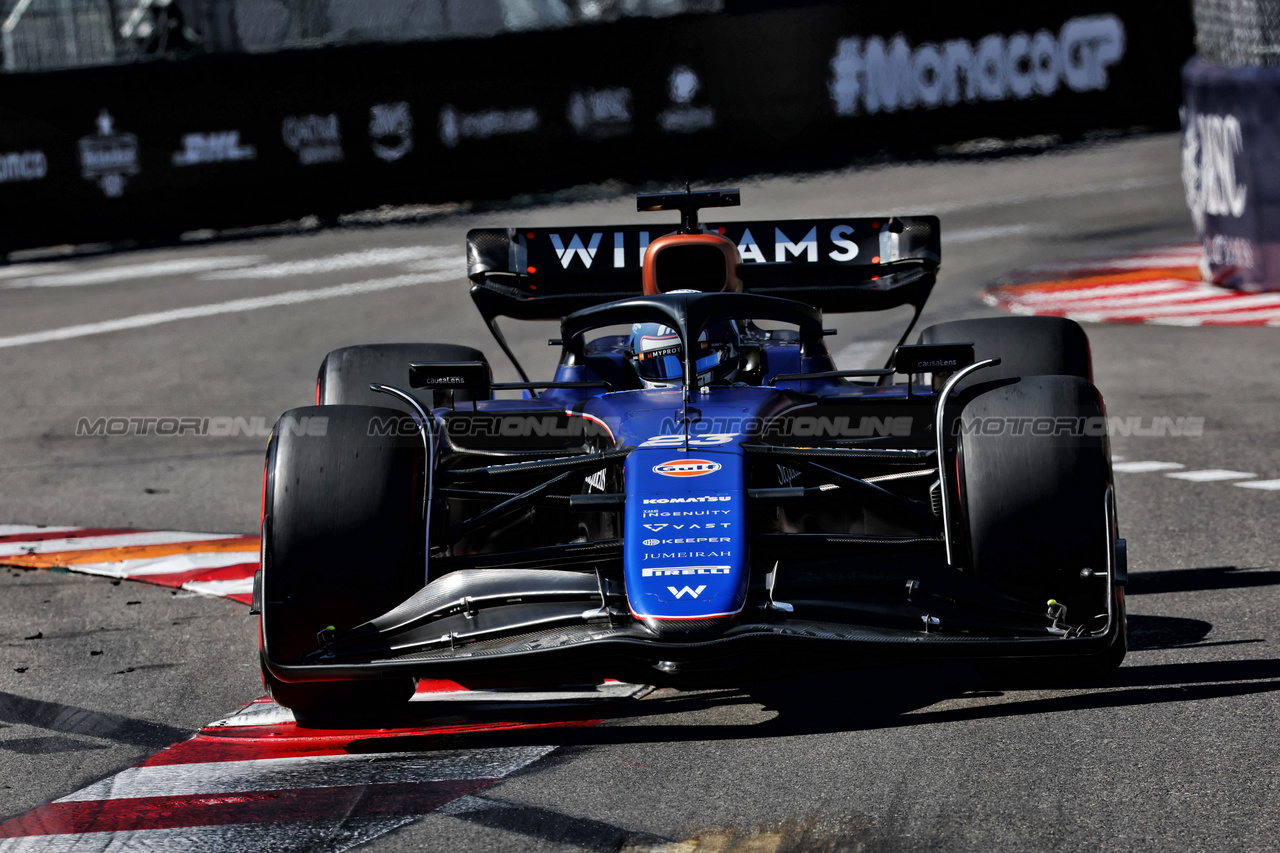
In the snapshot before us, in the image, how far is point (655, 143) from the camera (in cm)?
1853

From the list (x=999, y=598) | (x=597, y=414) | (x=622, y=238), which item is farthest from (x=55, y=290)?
(x=999, y=598)

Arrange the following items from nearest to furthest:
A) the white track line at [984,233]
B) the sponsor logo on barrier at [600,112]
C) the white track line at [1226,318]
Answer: the white track line at [1226,318] < the white track line at [984,233] < the sponsor logo on barrier at [600,112]

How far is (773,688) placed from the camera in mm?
5234

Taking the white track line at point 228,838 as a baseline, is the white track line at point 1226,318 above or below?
above

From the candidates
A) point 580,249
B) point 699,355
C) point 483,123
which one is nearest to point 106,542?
point 580,249

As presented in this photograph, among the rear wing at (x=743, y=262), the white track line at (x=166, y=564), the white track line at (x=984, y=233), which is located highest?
the rear wing at (x=743, y=262)

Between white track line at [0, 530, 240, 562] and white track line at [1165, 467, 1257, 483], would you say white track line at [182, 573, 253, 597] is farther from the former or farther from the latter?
white track line at [1165, 467, 1257, 483]

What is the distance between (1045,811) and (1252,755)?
0.70m

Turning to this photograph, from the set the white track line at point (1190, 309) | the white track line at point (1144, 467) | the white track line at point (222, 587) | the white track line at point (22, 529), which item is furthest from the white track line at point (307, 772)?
the white track line at point (1190, 309)

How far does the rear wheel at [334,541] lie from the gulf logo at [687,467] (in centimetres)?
77

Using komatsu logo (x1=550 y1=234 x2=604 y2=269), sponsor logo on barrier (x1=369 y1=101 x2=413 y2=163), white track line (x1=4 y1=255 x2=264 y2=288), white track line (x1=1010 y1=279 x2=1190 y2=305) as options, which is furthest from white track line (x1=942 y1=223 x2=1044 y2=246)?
komatsu logo (x1=550 y1=234 x2=604 y2=269)

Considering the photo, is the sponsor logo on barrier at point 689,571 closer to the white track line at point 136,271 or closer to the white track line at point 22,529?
the white track line at point 22,529

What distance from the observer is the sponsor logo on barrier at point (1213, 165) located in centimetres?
1245

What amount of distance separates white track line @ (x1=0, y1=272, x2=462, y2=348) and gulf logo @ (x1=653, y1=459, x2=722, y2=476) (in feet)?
31.1
